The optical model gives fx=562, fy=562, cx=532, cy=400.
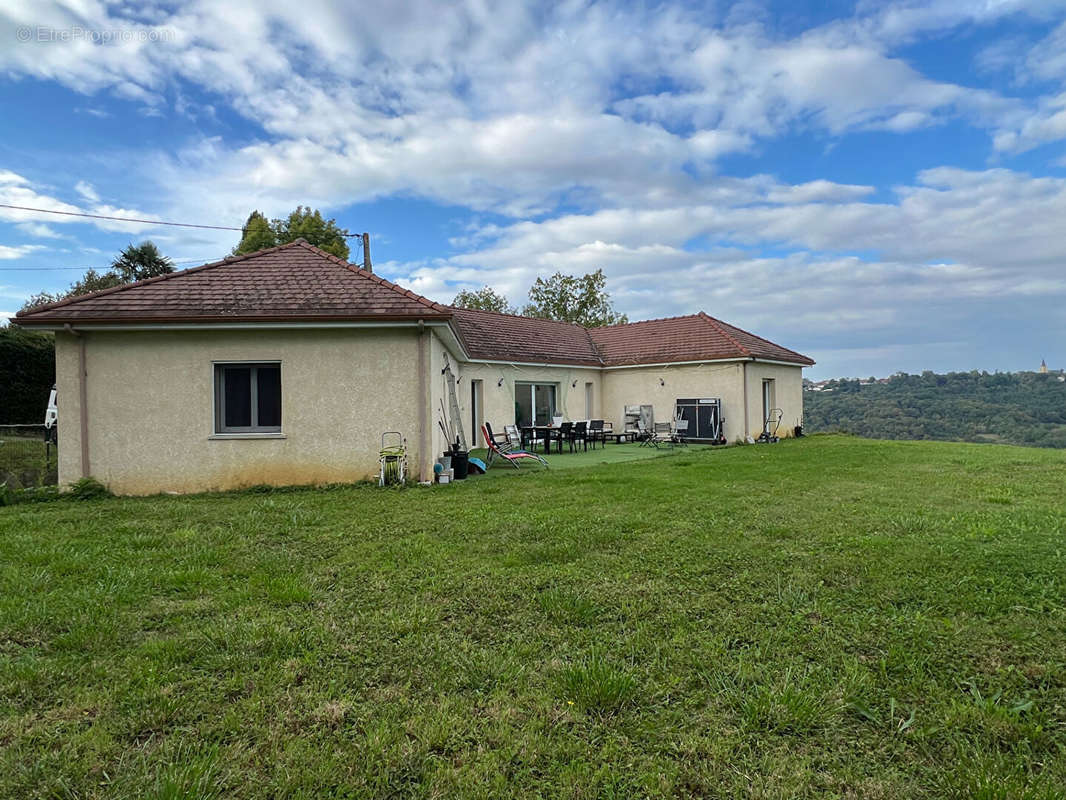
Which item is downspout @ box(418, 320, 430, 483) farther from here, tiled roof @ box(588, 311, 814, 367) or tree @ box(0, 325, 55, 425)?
tree @ box(0, 325, 55, 425)

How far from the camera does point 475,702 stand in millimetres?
2932

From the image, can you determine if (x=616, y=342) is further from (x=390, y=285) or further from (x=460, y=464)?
(x=390, y=285)

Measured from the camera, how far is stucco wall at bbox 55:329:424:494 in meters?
10.1

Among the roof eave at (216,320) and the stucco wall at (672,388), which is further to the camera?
the stucco wall at (672,388)

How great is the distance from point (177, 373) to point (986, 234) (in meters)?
26.6

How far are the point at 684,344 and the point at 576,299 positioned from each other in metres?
22.5

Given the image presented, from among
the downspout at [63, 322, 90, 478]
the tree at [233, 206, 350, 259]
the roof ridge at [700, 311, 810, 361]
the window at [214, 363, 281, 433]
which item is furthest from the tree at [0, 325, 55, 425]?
the roof ridge at [700, 311, 810, 361]

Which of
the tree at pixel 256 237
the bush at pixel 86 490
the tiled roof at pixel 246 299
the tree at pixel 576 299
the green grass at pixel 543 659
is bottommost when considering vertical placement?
the green grass at pixel 543 659

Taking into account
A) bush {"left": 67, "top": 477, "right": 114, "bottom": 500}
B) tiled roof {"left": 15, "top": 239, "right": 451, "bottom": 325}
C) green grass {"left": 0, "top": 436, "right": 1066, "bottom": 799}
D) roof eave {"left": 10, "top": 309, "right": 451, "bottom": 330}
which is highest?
tiled roof {"left": 15, "top": 239, "right": 451, "bottom": 325}

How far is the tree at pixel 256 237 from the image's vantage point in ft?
107

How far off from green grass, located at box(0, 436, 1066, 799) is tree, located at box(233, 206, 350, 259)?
29.4 meters

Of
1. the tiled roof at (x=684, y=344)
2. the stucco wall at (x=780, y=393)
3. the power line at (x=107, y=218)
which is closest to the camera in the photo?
the power line at (x=107, y=218)

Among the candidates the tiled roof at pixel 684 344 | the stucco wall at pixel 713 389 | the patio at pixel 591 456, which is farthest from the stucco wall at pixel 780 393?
the patio at pixel 591 456

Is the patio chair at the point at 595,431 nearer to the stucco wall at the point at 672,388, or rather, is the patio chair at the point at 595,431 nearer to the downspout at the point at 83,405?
the stucco wall at the point at 672,388
